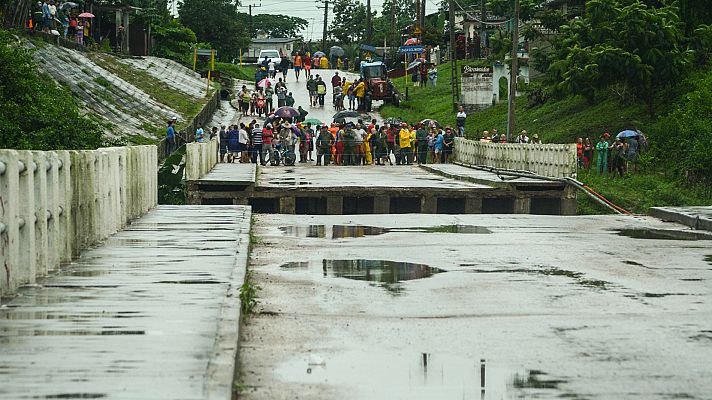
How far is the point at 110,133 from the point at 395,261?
28.8 metres

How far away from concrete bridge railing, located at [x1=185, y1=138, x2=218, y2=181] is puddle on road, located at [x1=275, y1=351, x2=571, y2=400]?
23.2 meters

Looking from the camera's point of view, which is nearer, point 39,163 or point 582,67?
point 39,163

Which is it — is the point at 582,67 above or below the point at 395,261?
above

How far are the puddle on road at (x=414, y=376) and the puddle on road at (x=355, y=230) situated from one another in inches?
394

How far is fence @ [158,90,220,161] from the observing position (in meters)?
42.0

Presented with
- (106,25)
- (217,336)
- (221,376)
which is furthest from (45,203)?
(106,25)

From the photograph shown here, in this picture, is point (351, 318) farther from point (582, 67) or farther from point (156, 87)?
point (156, 87)

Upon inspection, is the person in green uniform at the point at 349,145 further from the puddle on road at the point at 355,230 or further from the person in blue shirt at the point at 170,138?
the puddle on road at the point at 355,230

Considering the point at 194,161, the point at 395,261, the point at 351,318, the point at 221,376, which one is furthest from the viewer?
the point at 194,161

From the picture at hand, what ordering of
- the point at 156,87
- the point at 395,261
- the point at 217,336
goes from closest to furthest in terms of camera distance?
the point at 217,336
the point at 395,261
the point at 156,87

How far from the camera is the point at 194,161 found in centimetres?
3238

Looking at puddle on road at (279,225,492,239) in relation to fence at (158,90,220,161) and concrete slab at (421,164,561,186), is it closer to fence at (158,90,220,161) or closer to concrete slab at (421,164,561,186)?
concrete slab at (421,164,561,186)

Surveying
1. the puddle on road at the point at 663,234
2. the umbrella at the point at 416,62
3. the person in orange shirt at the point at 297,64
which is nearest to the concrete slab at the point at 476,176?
the puddle on road at the point at 663,234

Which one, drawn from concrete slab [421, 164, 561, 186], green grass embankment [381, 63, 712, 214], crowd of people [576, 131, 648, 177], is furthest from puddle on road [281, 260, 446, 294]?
crowd of people [576, 131, 648, 177]
